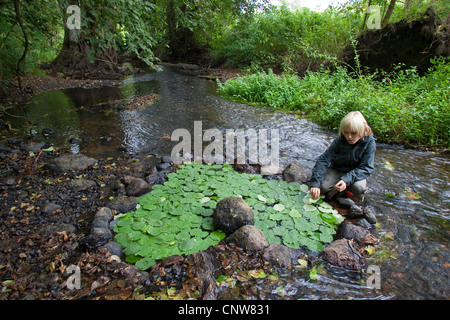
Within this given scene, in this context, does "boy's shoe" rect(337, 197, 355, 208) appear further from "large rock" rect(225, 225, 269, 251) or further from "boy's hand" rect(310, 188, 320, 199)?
"large rock" rect(225, 225, 269, 251)

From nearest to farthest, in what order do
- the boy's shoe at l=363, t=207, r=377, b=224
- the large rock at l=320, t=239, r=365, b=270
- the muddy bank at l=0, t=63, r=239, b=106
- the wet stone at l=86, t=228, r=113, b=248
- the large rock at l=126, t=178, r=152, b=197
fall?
the large rock at l=320, t=239, r=365, b=270 < the wet stone at l=86, t=228, r=113, b=248 < the boy's shoe at l=363, t=207, r=377, b=224 < the large rock at l=126, t=178, r=152, b=197 < the muddy bank at l=0, t=63, r=239, b=106

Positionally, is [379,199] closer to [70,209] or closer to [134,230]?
[134,230]

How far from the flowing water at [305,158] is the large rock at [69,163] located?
1.73 feet

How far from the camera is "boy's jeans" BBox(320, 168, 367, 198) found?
3.49 metres

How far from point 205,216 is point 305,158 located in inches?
108

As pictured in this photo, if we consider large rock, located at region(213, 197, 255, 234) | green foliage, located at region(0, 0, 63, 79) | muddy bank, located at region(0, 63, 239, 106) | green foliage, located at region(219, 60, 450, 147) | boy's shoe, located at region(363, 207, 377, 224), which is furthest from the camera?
muddy bank, located at region(0, 63, 239, 106)

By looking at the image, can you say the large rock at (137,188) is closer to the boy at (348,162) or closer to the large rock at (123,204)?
the large rock at (123,204)

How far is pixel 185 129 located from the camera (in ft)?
21.4

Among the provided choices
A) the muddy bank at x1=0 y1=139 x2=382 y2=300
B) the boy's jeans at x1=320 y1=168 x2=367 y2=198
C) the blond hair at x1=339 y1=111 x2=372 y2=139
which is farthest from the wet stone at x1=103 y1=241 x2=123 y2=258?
the blond hair at x1=339 y1=111 x2=372 y2=139

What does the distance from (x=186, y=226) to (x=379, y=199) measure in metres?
2.76

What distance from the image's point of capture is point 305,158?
16.7 feet

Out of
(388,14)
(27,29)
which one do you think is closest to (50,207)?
(27,29)

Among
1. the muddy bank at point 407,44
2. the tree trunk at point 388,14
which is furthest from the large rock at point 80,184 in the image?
the tree trunk at point 388,14

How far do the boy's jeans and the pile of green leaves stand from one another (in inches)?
7.2
